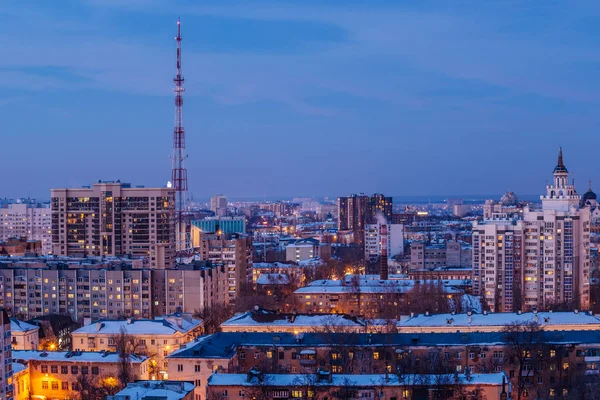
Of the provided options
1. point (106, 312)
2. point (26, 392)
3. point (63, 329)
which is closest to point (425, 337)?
point (26, 392)

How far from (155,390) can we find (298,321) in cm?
667

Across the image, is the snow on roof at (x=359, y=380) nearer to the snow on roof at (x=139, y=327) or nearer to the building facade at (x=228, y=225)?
the snow on roof at (x=139, y=327)

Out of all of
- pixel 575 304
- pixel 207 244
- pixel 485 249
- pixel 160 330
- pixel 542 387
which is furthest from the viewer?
pixel 207 244

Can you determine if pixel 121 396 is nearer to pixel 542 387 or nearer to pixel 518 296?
pixel 542 387

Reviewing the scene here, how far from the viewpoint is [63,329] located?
20281 mm

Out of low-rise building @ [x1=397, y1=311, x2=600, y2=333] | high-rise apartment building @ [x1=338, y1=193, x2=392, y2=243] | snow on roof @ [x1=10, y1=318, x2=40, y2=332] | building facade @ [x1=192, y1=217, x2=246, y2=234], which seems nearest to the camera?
low-rise building @ [x1=397, y1=311, x2=600, y2=333]

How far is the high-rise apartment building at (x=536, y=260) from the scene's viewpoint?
81.0 ft

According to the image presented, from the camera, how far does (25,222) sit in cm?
5394

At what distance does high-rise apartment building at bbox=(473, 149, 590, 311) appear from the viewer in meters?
24.7

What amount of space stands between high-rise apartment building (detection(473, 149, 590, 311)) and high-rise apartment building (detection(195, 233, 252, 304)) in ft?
25.8

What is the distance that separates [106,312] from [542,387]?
13313 millimetres

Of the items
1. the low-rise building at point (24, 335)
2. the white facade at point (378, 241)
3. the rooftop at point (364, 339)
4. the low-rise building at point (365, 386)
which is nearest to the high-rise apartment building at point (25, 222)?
the white facade at point (378, 241)

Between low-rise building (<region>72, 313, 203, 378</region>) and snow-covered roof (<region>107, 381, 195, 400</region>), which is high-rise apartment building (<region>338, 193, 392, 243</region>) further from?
snow-covered roof (<region>107, 381, 195, 400</region>)

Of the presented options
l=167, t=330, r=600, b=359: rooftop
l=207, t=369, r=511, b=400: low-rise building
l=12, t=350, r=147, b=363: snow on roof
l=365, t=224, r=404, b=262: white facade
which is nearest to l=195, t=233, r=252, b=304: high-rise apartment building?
l=167, t=330, r=600, b=359: rooftop
